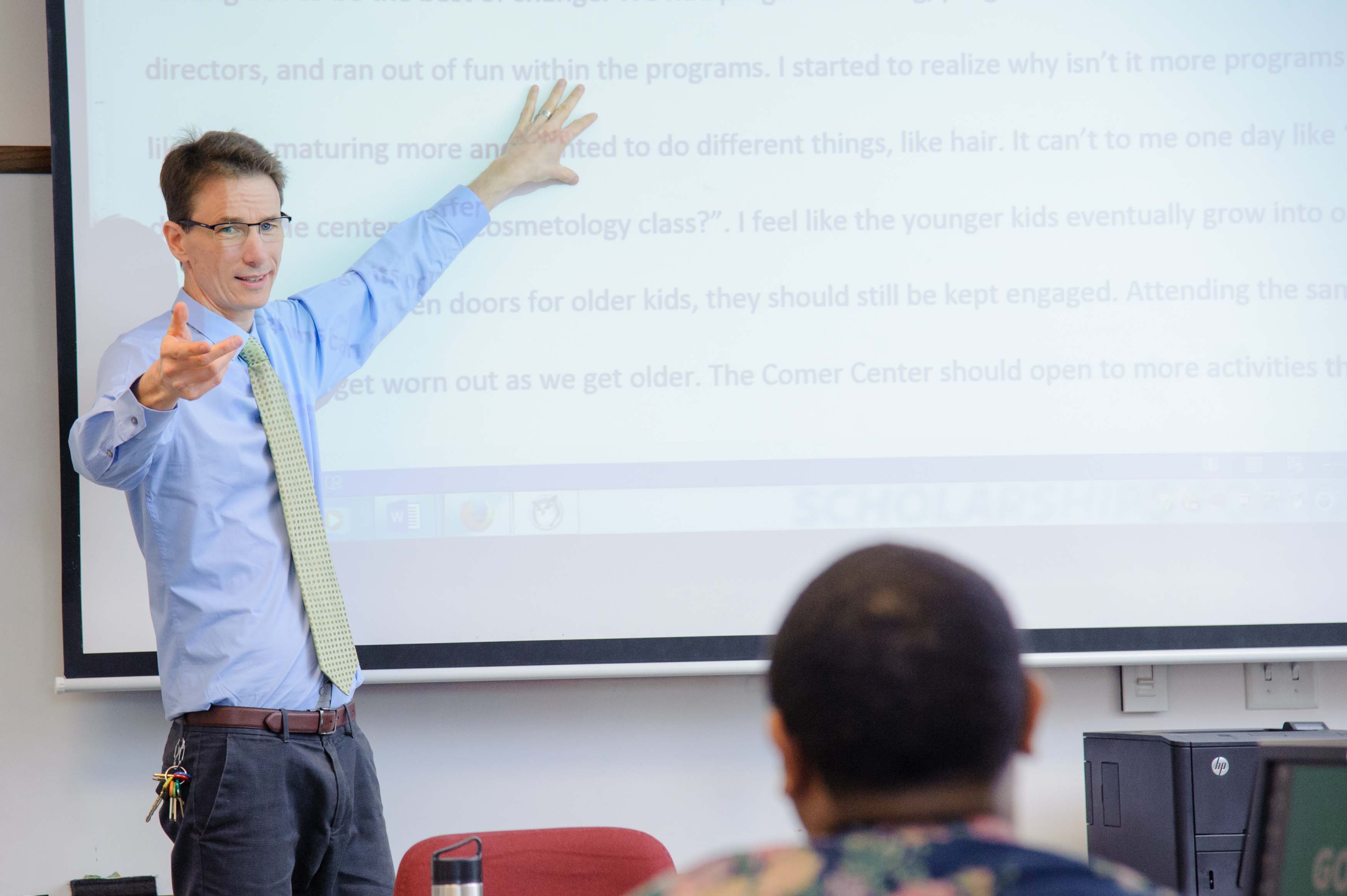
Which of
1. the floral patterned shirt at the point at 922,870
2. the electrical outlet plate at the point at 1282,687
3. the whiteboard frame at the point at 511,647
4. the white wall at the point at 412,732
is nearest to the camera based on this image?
the floral patterned shirt at the point at 922,870

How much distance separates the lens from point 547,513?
236cm

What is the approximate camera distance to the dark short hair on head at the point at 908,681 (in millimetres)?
728

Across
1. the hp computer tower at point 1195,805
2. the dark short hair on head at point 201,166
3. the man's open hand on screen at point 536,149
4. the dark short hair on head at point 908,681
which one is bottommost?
the hp computer tower at point 1195,805

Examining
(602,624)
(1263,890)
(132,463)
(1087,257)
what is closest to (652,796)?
(602,624)

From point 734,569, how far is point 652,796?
0.54 metres

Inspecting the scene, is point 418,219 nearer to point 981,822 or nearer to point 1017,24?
point 1017,24

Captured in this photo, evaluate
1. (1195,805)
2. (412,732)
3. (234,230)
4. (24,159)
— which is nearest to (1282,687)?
(1195,805)

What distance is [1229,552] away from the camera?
2410mm

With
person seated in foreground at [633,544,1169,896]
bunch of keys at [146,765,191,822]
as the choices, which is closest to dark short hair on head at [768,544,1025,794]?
person seated in foreground at [633,544,1169,896]

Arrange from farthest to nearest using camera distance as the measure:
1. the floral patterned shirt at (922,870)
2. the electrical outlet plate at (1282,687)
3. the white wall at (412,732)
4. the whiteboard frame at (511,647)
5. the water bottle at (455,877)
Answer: the electrical outlet plate at (1282,687), the white wall at (412,732), the whiteboard frame at (511,647), the water bottle at (455,877), the floral patterned shirt at (922,870)

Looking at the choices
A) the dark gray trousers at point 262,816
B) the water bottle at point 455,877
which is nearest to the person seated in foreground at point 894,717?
the water bottle at point 455,877

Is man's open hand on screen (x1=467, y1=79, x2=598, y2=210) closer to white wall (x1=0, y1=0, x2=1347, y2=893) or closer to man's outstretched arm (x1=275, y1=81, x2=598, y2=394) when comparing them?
man's outstretched arm (x1=275, y1=81, x2=598, y2=394)

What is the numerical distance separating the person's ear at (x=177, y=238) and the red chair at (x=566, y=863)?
106cm

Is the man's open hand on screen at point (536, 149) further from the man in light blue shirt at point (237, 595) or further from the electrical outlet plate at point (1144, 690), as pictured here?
the electrical outlet plate at point (1144, 690)
